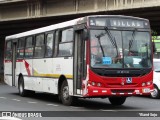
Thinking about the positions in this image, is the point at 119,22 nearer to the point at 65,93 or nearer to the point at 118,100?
the point at 118,100

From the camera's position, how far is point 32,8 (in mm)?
35312

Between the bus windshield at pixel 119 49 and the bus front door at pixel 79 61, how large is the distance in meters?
0.44

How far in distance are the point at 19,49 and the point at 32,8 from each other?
14588 millimetres

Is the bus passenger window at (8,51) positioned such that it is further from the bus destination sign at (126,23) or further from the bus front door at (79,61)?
the bus destination sign at (126,23)

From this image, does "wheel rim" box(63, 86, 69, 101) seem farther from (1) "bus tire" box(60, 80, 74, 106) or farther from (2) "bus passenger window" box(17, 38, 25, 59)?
(2) "bus passenger window" box(17, 38, 25, 59)

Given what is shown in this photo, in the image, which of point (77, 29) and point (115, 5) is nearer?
point (77, 29)

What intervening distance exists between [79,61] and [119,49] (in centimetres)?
141

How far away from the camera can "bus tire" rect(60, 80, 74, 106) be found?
15.2 m

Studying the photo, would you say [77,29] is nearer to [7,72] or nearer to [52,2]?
[7,72]

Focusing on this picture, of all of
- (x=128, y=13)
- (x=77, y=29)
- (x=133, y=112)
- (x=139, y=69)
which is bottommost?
(x=133, y=112)

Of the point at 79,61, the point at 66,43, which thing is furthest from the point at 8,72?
the point at 79,61

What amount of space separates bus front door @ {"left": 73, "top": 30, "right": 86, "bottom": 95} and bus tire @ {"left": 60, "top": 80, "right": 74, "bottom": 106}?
652 mm

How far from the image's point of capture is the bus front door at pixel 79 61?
14.2 m

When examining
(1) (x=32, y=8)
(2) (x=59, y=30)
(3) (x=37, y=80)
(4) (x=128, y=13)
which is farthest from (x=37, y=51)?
(1) (x=32, y=8)
